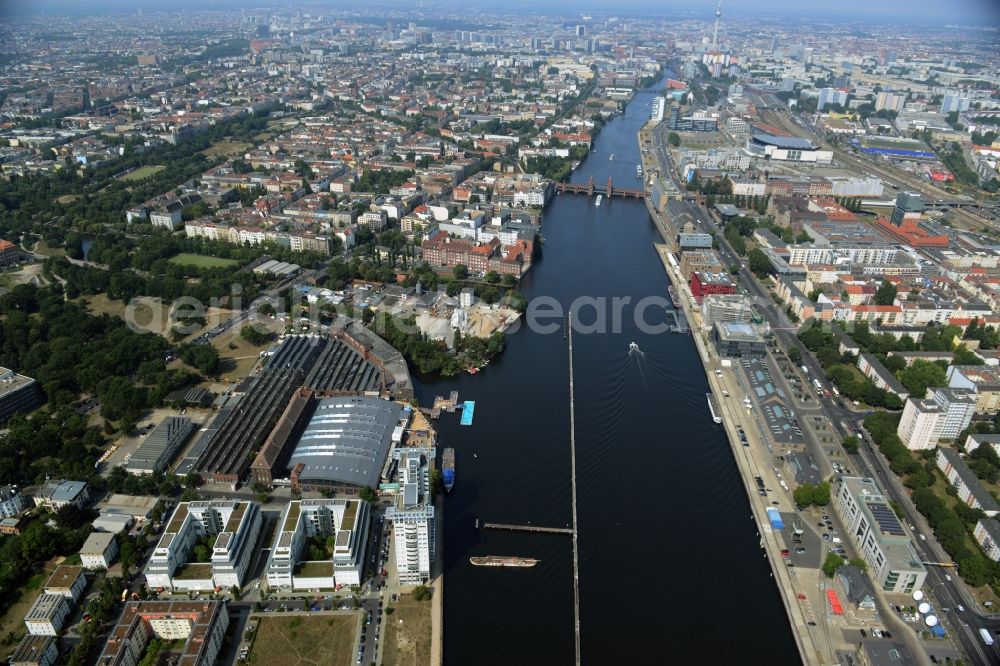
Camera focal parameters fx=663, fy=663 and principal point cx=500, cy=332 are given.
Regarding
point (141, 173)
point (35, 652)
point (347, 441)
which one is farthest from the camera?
point (141, 173)

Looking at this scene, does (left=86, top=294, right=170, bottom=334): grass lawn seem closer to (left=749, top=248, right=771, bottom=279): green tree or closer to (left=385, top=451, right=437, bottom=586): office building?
(left=385, top=451, right=437, bottom=586): office building

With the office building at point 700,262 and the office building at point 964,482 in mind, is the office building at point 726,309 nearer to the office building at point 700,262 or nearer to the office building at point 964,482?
the office building at point 700,262

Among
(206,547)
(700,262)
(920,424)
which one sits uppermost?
(920,424)

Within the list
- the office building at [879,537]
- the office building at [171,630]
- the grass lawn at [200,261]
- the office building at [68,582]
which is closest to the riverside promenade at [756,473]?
the office building at [879,537]

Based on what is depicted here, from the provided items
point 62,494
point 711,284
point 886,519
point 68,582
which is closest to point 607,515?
point 886,519

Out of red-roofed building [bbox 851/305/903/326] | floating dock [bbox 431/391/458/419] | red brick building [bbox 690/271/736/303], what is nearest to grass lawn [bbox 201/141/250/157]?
red brick building [bbox 690/271/736/303]

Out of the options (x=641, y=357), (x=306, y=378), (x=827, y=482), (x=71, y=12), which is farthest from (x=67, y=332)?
(x=71, y=12)

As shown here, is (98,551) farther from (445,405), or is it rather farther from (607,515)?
(607,515)
